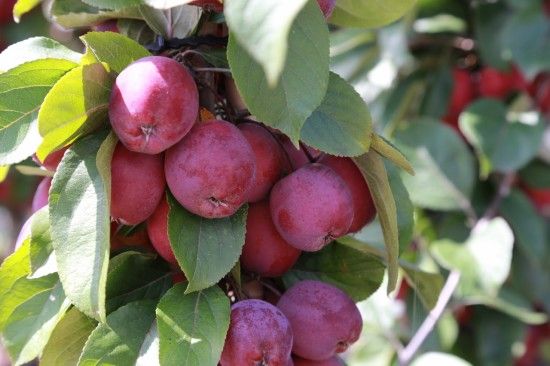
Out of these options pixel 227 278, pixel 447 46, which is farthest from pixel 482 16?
→ pixel 227 278

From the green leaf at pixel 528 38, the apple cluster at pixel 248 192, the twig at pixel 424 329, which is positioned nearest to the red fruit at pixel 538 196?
the green leaf at pixel 528 38

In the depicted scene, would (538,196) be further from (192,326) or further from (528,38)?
(192,326)

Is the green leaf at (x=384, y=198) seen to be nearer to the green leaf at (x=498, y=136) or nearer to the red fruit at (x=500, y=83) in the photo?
the green leaf at (x=498, y=136)

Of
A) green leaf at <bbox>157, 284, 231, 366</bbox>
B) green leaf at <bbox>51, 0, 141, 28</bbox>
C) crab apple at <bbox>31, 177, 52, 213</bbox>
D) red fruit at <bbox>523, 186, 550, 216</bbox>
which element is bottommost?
red fruit at <bbox>523, 186, 550, 216</bbox>

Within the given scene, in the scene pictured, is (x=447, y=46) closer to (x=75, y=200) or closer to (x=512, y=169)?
(x=512, y=169)

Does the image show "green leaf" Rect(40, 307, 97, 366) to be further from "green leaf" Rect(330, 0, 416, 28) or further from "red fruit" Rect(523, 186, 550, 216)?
"red fruit" Rect(523, 186, 550, 216)

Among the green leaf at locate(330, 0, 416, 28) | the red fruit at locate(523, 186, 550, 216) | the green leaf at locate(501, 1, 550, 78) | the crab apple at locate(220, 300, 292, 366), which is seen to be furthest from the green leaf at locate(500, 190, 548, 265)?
the crab apple at locate(220, 300, 292, 366)
